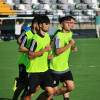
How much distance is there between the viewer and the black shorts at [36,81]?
7715 millimetres

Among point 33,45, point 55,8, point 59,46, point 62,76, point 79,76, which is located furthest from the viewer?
point 55,8

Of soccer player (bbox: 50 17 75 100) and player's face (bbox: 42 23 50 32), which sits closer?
player's face (bbox: 42 23 50 32)

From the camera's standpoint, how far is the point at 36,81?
25.5 ft

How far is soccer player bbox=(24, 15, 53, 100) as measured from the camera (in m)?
7.70

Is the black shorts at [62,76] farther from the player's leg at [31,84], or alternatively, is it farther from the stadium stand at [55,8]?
the stadium stand at [55,8]

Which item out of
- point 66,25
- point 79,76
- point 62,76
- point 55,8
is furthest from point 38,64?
Result: point 55,8

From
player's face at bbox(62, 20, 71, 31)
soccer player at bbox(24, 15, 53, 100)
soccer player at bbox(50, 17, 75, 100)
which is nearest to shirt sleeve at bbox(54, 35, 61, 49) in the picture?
soccer player at bbox(50, 17, 75, 100)

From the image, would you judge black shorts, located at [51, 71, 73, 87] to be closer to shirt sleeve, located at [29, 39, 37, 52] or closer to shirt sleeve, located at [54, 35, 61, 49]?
shirt sleeve, located at [54, 35, 61, 49]

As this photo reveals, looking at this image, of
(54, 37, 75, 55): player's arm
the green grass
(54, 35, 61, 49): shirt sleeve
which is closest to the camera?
(54, 37, 75, 55): player's arm

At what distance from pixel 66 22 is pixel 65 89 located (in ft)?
3.90

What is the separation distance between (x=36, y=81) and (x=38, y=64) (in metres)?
0.27

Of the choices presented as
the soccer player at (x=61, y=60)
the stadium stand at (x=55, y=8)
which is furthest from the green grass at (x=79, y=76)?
the stadium stand at (x=55, y=8)

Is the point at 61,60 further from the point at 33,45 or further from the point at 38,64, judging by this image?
the point at 33,45

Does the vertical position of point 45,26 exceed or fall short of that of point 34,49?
it exceeds it
